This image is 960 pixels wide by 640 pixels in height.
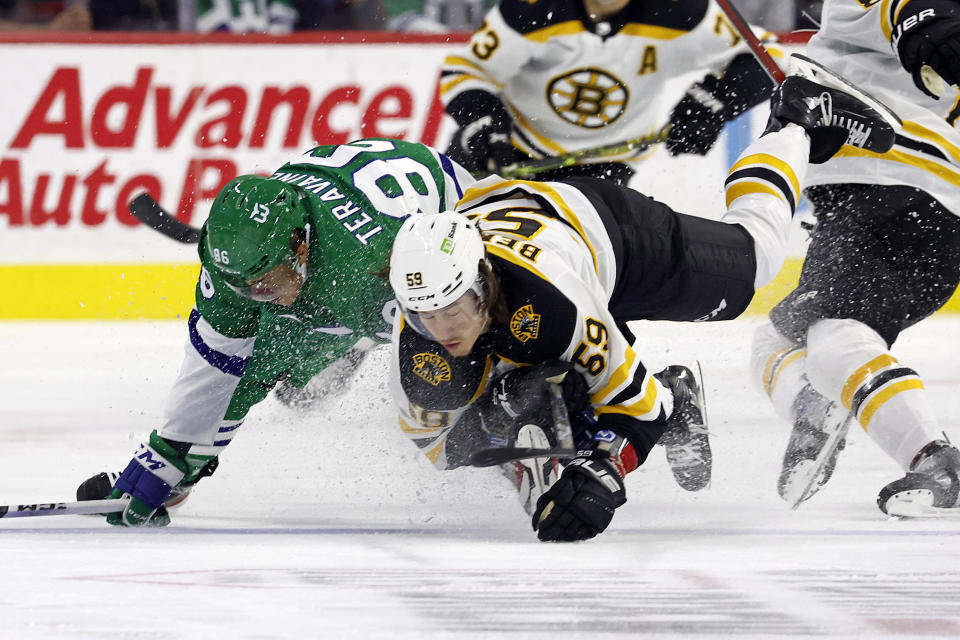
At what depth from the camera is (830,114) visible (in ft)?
9.85

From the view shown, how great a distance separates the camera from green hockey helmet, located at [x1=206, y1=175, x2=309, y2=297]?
8.49 feet

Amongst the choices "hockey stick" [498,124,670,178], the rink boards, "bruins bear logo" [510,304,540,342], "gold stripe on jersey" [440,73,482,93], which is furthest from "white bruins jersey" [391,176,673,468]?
the rink boards

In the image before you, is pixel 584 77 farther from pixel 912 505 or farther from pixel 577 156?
pixel 912 505

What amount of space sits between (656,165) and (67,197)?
234 centimetres

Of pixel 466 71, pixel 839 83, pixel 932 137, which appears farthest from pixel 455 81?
pixel 932 137

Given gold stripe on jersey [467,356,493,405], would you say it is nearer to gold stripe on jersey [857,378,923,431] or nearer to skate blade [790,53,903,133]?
gold stripe on jersey [857,378,923,431]

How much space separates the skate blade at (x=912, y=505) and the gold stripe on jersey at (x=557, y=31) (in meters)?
2.05

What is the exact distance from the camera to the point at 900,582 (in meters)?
2.01

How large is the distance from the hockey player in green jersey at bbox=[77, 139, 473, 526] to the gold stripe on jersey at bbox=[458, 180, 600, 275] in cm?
12

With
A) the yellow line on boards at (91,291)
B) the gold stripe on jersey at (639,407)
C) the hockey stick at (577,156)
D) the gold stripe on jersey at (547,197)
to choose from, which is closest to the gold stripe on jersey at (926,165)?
the gold stripe on jersey at (547,197)

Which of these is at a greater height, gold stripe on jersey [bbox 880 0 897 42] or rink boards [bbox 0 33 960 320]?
gold stripe on jersey [bbox 880 0 897 42]

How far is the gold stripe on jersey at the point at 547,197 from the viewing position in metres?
2.66

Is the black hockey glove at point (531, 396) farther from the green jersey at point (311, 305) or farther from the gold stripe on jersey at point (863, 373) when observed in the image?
the gold stripe on jersey at point (863, 373)

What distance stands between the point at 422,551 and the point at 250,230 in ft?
2.22
